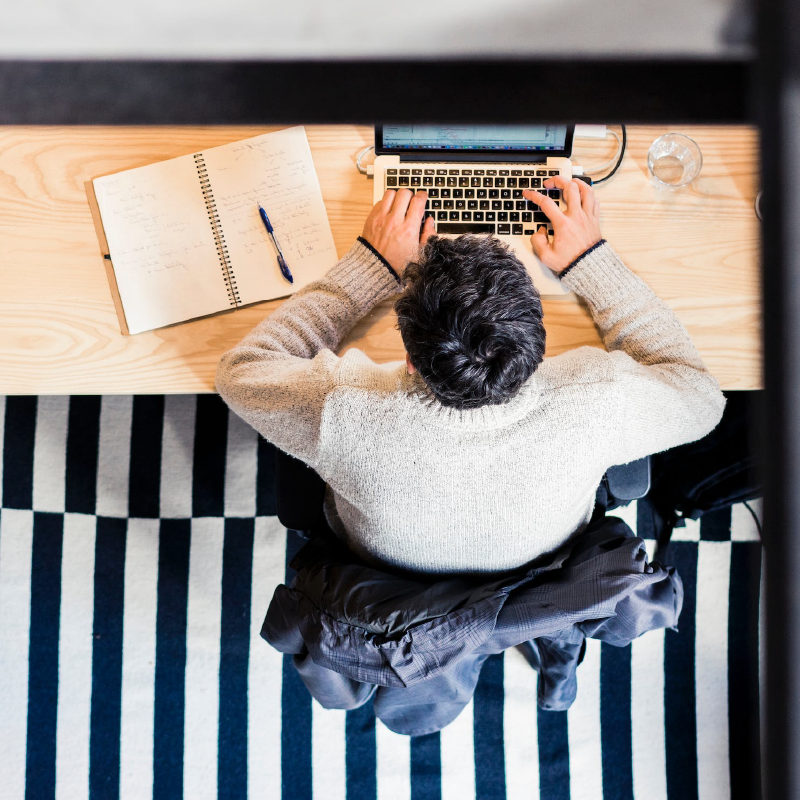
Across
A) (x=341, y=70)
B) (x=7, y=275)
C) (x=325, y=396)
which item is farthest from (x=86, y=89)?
(x=7, y=275)

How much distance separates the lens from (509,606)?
87 centimetres

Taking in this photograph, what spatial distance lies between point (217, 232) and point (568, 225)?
542 millimetres

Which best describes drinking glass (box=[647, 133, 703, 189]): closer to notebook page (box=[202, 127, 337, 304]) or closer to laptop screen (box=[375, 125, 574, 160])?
laptop screen (box=[375, 125, 574, 160])

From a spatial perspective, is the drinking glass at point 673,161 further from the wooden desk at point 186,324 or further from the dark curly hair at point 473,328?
the dark curly hair at point 473,328

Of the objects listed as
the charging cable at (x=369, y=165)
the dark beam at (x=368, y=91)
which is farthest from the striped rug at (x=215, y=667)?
the dark beam at (x=368, y=91)

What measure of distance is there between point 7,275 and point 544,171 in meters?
0.85

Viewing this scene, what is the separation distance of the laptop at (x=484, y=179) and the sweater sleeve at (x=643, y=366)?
0.07 metres

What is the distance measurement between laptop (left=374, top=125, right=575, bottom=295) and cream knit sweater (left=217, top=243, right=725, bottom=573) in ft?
0.34

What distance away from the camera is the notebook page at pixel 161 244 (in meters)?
1.07

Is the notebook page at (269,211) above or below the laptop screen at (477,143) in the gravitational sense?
below

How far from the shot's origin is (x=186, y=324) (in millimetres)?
1081

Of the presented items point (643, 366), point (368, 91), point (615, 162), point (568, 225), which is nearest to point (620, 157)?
point (615, 162)

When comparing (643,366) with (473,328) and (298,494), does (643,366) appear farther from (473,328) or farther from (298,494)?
(298,494)

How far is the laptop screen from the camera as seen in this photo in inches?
41.4
